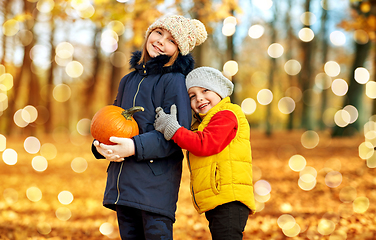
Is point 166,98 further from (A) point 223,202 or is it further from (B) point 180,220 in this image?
(B) point 180,220

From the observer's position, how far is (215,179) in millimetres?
2258

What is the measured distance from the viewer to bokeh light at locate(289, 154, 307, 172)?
31.6 ft

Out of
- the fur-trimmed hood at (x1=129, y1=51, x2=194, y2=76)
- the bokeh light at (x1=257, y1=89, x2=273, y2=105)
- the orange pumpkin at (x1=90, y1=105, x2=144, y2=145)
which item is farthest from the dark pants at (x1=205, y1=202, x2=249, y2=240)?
the bokeh light at (x1=257, y1=89, x2=273, y2=105)

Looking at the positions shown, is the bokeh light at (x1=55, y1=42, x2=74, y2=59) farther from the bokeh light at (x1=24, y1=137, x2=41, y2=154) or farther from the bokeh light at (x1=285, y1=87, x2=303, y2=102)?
the bokeh light at (x1=285, y1=87, x2=303, y2=102)

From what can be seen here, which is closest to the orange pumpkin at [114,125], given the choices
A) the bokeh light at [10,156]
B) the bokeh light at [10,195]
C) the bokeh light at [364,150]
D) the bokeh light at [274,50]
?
the bokeh light at [10,195]

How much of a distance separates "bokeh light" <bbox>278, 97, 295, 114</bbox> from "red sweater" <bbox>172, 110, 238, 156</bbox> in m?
24.3

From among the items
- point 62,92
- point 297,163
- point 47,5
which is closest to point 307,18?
point 297,163

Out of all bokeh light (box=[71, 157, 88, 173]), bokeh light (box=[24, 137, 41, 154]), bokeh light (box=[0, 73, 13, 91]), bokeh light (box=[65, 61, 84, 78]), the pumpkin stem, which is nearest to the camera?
the pumpkin stem

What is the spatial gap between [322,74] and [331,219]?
68.2 ft

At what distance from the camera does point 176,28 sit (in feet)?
7.75

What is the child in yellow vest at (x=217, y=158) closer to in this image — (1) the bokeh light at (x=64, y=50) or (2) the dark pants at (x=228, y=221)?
(2) the dark pants at (x=228, y=221)

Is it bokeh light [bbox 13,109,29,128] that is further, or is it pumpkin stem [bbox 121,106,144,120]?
bokeh light [bbox 13,109,29,128]

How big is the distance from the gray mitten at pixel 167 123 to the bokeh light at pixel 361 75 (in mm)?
12636

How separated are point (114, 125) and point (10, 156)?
11.9 meters
